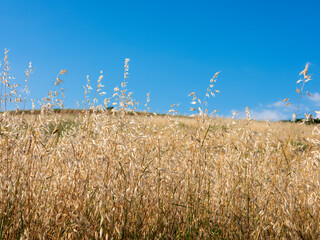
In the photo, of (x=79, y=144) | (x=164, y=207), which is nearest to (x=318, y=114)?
(x=164, y=207)

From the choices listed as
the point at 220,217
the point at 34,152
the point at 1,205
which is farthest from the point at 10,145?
the point at 220,217

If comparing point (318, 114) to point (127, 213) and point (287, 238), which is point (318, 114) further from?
point (127, 213)

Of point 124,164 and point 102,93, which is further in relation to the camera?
point 102,93

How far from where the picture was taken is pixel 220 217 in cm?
286

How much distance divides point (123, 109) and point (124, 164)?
0.72m

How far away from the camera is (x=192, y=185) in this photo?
3156mm

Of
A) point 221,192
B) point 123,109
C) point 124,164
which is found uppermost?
point 123,109

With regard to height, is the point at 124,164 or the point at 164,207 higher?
the point at 124,164

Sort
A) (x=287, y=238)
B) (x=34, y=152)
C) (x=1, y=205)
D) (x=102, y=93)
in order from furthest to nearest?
(x=102, y=93) < (x=34, y=152) < (x=287, y=238) < (x=1, y=205)

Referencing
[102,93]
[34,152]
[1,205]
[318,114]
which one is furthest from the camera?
[102,93]

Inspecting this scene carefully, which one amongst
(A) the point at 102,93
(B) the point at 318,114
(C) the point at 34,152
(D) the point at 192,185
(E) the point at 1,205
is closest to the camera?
(B) the point at 318,114

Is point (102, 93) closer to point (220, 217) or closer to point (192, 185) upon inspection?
point (192, 185)

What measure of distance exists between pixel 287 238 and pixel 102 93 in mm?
2521

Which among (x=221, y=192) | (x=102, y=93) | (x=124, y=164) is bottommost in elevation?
(x=221, y=192)
